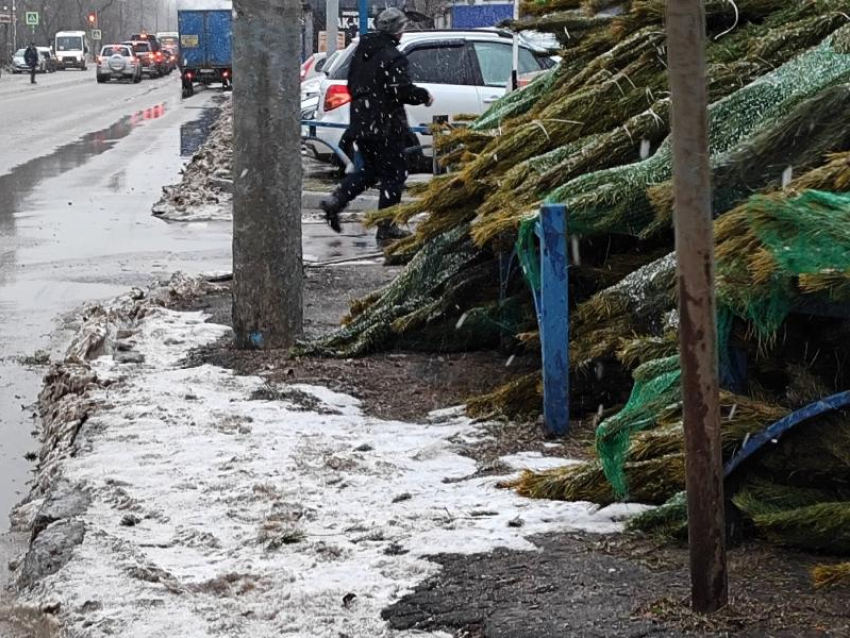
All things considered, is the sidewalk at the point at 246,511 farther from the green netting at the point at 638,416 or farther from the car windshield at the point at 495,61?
the car windshield at the point at 495,61

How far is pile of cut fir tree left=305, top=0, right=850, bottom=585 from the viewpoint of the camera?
4.09 metres

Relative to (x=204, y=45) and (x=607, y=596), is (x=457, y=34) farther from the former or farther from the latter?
(x=204, y=45)

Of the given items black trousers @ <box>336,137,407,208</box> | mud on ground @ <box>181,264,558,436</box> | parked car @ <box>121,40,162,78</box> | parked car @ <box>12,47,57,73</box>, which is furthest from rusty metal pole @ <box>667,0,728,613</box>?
parked car @ <box>12,47,57,73</box>

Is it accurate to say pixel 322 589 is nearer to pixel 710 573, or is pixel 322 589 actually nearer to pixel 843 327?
pixel 710 573

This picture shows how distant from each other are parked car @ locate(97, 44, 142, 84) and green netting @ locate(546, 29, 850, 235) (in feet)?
219

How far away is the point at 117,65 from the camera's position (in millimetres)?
70750

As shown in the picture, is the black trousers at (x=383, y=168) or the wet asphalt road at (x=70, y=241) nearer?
the wet asphalt road at (x=70, y=241)

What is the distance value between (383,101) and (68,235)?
388cm

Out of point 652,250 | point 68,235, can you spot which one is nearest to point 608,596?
point 652,250

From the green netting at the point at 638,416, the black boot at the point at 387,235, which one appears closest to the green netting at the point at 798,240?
the green netting at the point at 638,416

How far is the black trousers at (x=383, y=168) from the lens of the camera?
40.2 ft

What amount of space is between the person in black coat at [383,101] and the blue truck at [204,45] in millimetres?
46428

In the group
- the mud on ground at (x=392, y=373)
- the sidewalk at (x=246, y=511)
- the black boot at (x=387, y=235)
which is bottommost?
the black boot at (x=387, y=235)

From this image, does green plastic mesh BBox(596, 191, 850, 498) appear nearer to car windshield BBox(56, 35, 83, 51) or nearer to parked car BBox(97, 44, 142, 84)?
parked car BBox(97, 44, 142, 84)
